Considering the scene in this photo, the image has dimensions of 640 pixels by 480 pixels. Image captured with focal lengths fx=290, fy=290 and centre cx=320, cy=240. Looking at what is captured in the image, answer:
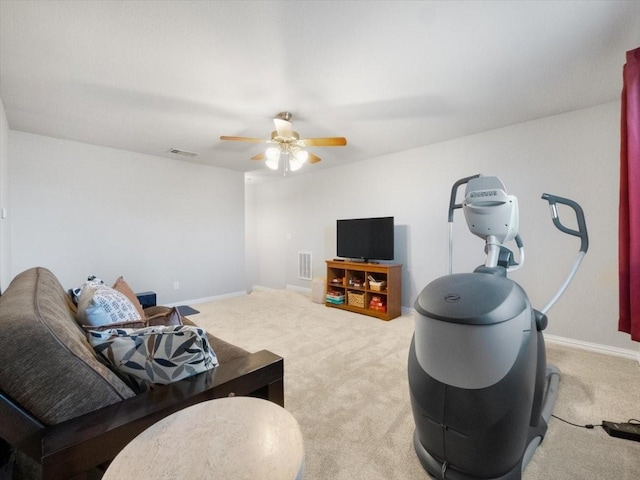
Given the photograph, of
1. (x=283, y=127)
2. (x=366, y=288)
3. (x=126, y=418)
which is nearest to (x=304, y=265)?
(x=366, y=288)

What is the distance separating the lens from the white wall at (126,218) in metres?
3.36

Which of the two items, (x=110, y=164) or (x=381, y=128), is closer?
(x=381, y=128)

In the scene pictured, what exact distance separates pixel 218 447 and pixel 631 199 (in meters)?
2.48

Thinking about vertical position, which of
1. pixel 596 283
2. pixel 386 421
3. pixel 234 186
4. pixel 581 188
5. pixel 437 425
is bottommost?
pixel 386 421

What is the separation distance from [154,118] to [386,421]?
334 cm

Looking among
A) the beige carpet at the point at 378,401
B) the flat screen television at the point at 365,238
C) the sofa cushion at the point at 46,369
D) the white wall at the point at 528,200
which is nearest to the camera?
the sofa cushion at the point at 46,369

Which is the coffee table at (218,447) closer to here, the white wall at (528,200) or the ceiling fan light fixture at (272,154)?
the ceiling fan light fixture at (272,154)

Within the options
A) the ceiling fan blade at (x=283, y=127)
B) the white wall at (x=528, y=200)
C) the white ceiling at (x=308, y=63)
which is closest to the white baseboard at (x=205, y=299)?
the white wall at (x=528, y=200)

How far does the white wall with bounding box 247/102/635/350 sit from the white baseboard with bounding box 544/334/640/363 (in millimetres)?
34

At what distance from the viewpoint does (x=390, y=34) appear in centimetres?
173

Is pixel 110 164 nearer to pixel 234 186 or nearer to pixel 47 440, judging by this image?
pixel 234 186

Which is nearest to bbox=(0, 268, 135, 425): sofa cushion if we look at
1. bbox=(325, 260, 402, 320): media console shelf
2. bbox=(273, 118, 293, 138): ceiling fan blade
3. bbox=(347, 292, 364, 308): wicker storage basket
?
bbox=(273, 118, 293, 138): ceiling fan blade

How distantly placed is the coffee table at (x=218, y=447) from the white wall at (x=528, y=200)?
3.21 m

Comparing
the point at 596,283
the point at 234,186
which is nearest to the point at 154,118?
the point at 234,186
